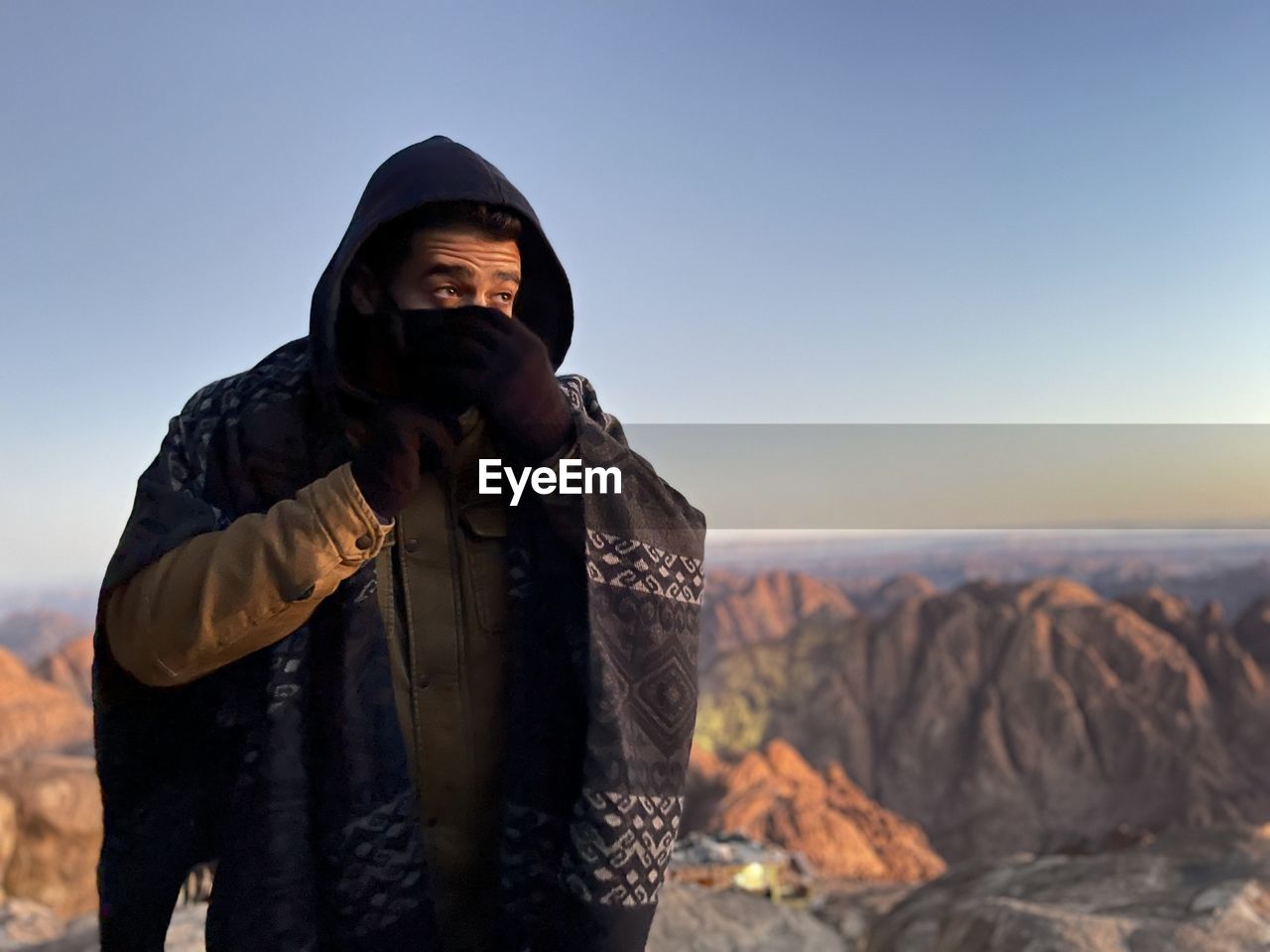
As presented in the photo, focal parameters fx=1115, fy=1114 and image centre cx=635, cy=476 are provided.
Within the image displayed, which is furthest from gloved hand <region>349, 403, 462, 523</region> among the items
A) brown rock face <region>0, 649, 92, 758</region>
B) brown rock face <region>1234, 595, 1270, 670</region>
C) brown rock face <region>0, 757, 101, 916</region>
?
brown rock face <region>1234, 595, 1270, 670</region>

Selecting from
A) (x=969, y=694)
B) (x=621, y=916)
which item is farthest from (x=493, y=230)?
(x=969, y=694)

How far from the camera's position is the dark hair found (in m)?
1.68

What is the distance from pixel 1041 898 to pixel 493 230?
3.92 m

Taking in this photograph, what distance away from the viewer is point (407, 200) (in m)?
1.65

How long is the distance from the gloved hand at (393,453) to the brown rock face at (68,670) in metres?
14.2

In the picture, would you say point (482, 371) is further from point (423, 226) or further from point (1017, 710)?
point (1017, 710)

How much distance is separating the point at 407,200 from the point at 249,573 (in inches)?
23.7

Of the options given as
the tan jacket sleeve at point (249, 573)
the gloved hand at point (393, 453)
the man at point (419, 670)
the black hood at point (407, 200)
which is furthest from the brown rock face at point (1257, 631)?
the tan jacket sleeve at point (249, 573)

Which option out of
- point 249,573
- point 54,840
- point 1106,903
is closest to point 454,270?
point 249,573

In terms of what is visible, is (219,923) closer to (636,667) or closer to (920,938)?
(636,667)

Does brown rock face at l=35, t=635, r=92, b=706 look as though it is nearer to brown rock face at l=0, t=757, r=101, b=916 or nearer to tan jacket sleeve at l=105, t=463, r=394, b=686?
brown rock face at l=0, t=757, r=101, b=916

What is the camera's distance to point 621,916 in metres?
1.61

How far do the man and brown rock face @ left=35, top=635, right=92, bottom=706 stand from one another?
13.9 metres

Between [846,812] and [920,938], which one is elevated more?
[920,938]
